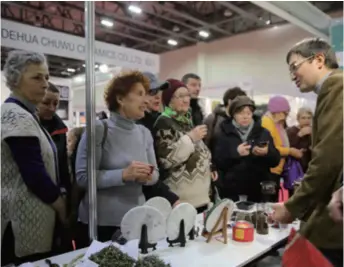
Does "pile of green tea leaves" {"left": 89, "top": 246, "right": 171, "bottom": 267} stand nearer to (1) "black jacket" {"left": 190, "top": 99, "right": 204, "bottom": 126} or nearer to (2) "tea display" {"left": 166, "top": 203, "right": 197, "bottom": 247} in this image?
(2) "tea display" {"left": 166, "top": 203, "right": 197, "bottom": 247}

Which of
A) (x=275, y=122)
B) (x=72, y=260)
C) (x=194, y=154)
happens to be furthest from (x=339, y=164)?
(x=275, y=122)

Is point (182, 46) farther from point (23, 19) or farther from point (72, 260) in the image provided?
point (72, 260)

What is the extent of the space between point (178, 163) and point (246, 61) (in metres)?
6.27

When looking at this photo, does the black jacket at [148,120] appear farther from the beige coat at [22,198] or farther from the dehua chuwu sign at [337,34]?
the dehua chuwu sign at [337,34]

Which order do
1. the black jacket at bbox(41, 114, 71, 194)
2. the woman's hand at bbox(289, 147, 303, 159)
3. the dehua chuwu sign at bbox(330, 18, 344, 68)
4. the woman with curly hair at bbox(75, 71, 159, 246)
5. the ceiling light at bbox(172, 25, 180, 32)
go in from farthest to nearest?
the ceiling light at bbox(172, 25, 180, 32), the dehua chuwu sign at bbox(330, 18, 344, 68), the woman's hand at bbox(289, 147, 303, 159), the black jacket at bbox(41, 114, 71, 194), the woman with curly hair at bbox(75, 71, 159, 246)

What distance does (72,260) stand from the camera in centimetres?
130

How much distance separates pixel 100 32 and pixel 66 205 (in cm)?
665

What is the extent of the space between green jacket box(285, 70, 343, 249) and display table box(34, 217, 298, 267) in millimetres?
312

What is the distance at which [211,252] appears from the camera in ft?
4.54

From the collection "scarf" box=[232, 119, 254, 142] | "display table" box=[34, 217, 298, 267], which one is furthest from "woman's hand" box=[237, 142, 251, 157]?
"display table" box=[34, 217, 298, 267]

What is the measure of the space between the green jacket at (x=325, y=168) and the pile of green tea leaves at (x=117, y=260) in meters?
0.51

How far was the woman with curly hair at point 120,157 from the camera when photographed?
1507 millimetres

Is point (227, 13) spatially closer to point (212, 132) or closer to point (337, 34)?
point (337, 34)

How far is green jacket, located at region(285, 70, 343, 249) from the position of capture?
41.1 inches
